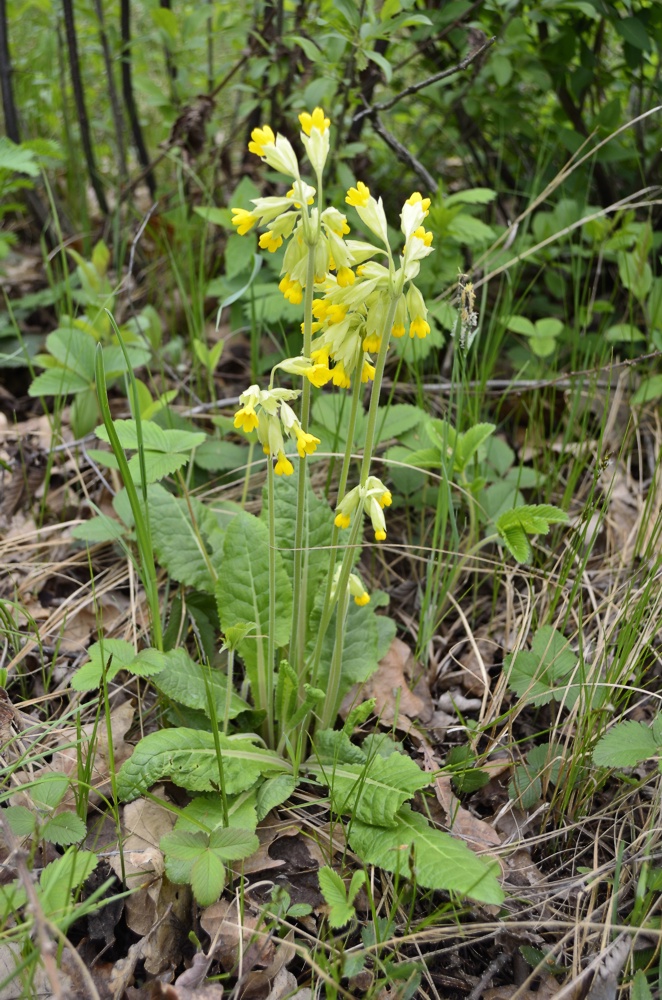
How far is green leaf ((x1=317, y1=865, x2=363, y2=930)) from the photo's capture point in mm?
1498

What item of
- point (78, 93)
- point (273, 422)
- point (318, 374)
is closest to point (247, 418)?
point (273, 422)

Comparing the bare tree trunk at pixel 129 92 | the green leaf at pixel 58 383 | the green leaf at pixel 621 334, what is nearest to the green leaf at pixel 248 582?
the green leaf at pixel 58 383

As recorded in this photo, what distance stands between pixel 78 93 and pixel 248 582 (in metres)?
3.03

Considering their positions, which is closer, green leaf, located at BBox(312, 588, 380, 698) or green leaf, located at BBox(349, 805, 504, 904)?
green leaf, located at BBox(349, 805, 504, 904)

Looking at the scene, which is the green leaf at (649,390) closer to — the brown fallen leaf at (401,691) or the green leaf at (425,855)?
the brown fallen leaf at (401,691)

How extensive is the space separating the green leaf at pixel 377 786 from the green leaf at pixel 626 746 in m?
0.42

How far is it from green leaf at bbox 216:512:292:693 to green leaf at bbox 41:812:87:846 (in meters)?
0.69

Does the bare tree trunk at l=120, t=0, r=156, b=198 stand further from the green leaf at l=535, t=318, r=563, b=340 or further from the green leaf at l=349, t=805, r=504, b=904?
the green leaf at l=349, t=805, r=504, b=904

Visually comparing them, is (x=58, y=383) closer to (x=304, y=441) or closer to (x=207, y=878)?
(x=304, y=441)

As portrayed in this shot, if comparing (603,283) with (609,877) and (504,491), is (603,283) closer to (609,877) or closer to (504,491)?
(504,491)

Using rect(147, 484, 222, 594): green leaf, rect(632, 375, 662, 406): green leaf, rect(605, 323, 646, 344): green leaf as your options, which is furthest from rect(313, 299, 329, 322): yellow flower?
rect(605, 323, 646, 344): green leaf

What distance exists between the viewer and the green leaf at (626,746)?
5.71ft

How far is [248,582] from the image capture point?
226 cm

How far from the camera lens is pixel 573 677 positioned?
210 cm
